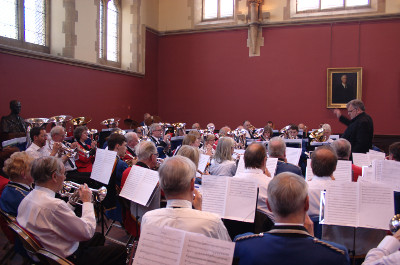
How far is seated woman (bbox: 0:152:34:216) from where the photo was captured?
8.64 ft

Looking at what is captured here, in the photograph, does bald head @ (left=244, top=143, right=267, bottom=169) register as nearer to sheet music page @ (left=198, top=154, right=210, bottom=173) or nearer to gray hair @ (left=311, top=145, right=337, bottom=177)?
gray hair @ (left=311, top=145, right=337, bottom=177)

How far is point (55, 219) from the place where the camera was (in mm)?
2295

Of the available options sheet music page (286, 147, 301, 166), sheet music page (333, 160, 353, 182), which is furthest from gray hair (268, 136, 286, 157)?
sheet music page (286, 147, 301, 166)

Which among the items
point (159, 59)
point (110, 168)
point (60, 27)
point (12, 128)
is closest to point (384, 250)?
point (110, 168)

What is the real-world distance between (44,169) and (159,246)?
4.34ft

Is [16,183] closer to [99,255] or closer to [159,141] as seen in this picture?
[99,255]

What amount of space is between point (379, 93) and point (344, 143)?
7.28 metres

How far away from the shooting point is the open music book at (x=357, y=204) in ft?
7.79

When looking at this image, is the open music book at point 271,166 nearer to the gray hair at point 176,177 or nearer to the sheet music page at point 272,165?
the sheet music page at point 272,165

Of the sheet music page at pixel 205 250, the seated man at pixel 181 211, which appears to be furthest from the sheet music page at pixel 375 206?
the sheet music page at pixel 205 250

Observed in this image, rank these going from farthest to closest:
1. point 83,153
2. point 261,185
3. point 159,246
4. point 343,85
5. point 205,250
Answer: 1. point 343,85
2. point 83,153
3. point 261,185
4. point 159,246
5. point 205,250

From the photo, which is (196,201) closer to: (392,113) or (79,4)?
(79,4)

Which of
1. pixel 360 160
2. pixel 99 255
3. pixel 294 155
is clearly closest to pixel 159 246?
pixel 99 255

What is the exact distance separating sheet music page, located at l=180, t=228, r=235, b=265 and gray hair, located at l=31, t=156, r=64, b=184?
4.63 feet
